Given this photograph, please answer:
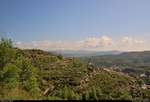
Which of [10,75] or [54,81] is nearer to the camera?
[10,75]

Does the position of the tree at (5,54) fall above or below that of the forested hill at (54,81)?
above

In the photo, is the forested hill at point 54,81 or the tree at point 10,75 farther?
the forested hill at point 54,81

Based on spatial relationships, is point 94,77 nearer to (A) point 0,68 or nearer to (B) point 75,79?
(B) point 75,79

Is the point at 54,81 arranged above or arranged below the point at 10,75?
below

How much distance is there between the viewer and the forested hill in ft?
135

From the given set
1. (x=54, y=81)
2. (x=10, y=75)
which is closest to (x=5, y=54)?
(x=10, y=75)

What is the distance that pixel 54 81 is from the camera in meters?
130

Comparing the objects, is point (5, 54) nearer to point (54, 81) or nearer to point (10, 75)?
point (10, 75)

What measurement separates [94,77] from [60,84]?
3206cm

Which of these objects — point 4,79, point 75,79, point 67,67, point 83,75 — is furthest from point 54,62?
point 4,79

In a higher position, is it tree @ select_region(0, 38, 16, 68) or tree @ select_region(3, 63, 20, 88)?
tree @ select_region(0, 38, 16, 68)

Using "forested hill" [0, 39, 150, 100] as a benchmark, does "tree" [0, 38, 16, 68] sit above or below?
above

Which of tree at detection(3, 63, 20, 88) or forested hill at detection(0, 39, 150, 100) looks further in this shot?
forested hill at detection(0, 39, 150, 100)

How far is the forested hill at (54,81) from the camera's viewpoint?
135ft
